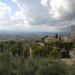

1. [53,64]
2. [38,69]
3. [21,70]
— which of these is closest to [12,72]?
[21,70]

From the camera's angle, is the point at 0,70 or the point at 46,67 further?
the point at 46,67

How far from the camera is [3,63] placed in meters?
9.74

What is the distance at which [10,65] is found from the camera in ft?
32.8

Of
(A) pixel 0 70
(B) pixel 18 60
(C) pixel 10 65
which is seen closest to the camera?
(A) pixel 0 70

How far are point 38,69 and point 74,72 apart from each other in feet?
4.72

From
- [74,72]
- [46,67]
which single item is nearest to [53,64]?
[46,67]

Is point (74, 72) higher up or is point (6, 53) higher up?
point (6, 53)

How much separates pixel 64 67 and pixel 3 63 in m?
2.59

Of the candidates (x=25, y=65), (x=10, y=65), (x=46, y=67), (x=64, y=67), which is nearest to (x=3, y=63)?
(x=10, y=65)

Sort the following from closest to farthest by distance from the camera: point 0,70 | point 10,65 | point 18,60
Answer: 1. point 0,70
2. point 10,65
3. point 18,60

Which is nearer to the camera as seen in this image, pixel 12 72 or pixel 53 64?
pixel 12 72

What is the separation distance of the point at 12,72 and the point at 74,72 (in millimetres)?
2386

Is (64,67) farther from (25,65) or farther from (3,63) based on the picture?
(3,63)

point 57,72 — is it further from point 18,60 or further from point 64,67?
point 18,60
